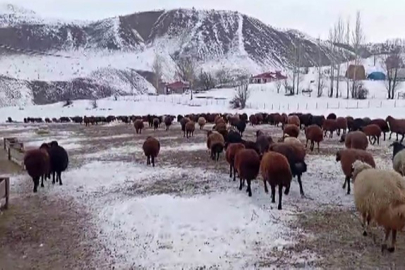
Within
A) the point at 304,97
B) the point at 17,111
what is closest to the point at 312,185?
the point at 304,97

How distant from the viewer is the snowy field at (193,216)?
779 centimetres

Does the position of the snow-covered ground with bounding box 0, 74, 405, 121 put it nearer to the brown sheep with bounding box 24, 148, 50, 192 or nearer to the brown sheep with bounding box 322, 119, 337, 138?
the brown sheep with bounding box 322, 119, 337, 138

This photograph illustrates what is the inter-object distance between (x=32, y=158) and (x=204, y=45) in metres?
152

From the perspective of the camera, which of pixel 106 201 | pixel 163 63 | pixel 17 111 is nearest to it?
pixel 106 201

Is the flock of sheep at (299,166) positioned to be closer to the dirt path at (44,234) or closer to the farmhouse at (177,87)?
the dirt path at (44,234)

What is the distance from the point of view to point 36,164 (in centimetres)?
1275

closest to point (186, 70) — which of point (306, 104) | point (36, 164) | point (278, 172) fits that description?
point (306, 104)

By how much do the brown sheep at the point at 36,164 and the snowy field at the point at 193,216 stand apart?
58 cm

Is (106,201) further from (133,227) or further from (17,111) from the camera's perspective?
(17,111)

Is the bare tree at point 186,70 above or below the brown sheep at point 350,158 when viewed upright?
above

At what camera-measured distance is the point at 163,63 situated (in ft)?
455

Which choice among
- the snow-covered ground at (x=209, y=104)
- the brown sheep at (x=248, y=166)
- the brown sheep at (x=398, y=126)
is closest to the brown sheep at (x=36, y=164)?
the brown sheep at (x=248, y=166)

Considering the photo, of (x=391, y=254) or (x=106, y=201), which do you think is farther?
(x=106, y=201)

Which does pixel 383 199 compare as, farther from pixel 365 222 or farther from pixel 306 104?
pixel 306 104
